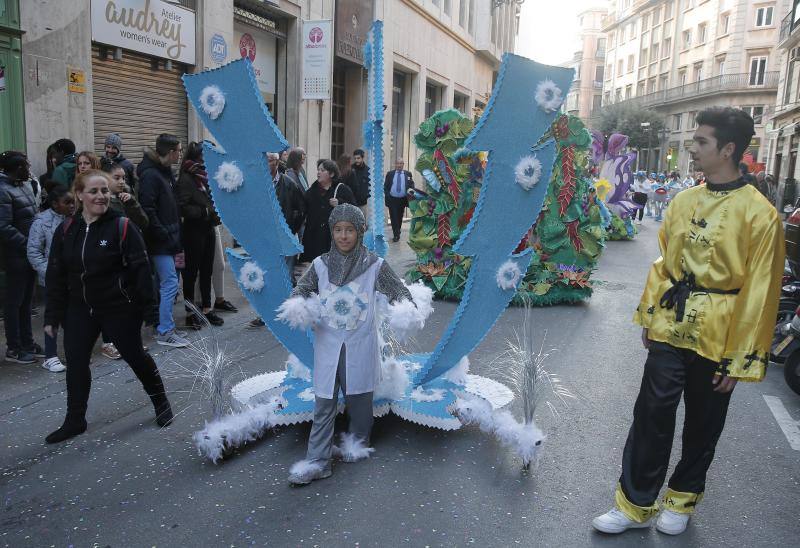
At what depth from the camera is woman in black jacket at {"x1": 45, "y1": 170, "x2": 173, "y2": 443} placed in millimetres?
3947

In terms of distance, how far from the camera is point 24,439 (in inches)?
160

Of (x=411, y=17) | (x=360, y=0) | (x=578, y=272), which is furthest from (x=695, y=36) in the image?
(x=578, y=272)

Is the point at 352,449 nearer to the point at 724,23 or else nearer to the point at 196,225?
the point at 196,225

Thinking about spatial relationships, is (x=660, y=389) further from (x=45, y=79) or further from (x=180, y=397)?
(x=45, y=79)

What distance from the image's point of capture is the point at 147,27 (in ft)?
30.5

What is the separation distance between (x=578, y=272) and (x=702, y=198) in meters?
5.83

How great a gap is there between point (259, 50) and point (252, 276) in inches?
371

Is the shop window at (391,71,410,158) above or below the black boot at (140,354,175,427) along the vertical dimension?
above

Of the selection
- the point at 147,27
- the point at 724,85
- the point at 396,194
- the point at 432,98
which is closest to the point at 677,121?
the point at 724,85

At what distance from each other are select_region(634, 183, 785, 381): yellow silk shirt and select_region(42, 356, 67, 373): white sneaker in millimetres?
4487

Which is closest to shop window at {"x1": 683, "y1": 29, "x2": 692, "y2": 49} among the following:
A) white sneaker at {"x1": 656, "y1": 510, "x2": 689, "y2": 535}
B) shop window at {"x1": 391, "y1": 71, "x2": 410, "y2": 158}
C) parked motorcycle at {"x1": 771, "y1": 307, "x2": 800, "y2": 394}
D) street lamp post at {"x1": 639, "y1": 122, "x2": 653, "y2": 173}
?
street lamp post at {"x1": 639, "y1": 122, "x2": 653, "y2": 173}

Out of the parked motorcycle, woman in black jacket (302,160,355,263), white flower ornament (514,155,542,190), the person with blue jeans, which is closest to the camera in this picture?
white flower ornament (514,155,542,190)

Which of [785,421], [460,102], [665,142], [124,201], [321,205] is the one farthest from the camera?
[665,142]

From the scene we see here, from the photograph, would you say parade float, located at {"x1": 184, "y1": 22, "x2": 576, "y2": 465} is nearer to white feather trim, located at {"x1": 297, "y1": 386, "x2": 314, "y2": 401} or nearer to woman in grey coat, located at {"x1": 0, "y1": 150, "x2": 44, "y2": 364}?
white feather trim, located at {"x1": 297, "y1": 386, "x2": 314, "y2": 401}
